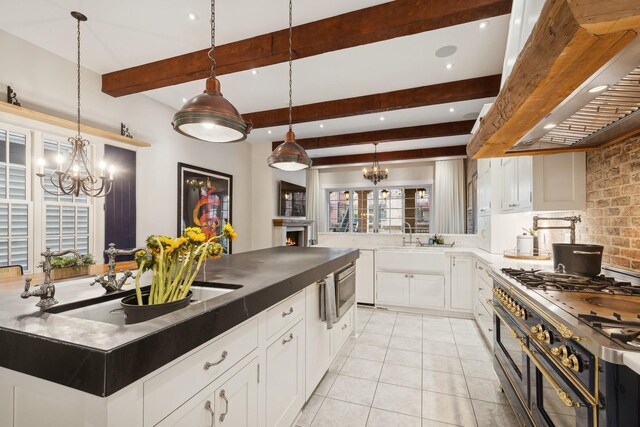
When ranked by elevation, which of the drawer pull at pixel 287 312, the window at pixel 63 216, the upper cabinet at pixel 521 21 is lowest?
the drawer pull at pixel 287 312

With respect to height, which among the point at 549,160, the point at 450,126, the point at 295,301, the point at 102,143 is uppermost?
the point at 450,126

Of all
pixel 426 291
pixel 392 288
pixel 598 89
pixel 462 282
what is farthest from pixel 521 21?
pixel 392 288

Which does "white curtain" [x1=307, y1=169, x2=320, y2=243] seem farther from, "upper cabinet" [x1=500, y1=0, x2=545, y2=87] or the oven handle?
the oven handle

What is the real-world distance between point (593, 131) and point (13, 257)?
4524 mm

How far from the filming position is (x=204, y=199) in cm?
474

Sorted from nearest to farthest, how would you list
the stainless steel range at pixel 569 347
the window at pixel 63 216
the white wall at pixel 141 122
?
1. the stainless steel range at pixel 569 347
2. the white wall at pixel 141 122
3. the window at pixel 63 216

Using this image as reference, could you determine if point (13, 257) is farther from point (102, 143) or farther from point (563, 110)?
point (563, 110)

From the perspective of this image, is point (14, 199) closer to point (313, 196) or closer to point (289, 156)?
point (289, 156)

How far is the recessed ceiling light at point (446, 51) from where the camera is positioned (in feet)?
8.96

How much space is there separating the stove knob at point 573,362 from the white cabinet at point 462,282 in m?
3.02

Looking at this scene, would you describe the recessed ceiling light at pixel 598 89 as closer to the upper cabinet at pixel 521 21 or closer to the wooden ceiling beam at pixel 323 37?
the upper cabinet at pixel 521 21

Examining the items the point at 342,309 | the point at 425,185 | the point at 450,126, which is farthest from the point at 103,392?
the point at 425,185

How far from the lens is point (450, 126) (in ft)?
15.8

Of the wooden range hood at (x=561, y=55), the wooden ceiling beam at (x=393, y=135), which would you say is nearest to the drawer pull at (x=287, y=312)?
the wooden range hood at (x=561, y=55)
